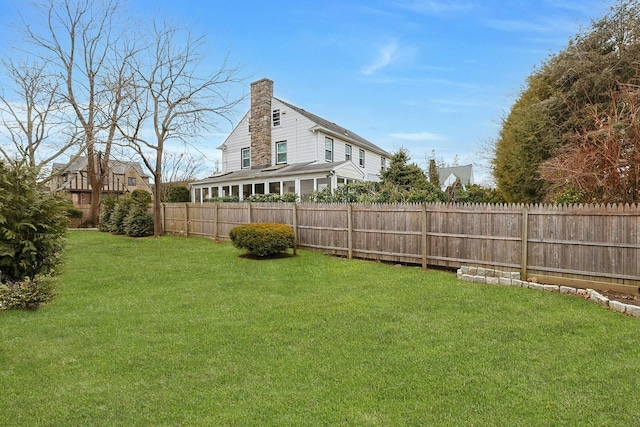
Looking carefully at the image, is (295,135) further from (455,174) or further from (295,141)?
(455,174)

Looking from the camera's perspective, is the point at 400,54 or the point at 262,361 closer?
the point at 262,361

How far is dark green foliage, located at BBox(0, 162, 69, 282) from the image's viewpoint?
20.5 ft

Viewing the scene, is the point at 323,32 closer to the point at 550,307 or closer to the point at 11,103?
the point at 550,307

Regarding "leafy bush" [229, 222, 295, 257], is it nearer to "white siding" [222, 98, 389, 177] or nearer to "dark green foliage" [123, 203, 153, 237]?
"dark green foliage" [123, 203, 153, 237]

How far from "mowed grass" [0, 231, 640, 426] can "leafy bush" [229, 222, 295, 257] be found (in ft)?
9.96

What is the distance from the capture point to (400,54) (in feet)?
41.9

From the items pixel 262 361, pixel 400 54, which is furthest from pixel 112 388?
pixel 400 54

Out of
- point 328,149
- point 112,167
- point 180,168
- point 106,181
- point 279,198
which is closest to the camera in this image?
point 279,198

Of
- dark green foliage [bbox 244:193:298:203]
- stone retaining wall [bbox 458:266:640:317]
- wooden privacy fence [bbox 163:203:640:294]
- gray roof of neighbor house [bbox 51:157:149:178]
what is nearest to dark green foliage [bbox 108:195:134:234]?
dark green foliage [bbox 244:193:298:203]

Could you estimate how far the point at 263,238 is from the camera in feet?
33.8

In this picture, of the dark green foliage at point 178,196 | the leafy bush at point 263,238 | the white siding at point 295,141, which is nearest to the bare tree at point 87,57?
the dark green foliage at point 178,196

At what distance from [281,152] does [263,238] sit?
13209 millimetres

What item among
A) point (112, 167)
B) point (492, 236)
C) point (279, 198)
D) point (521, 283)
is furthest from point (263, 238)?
point (112, 167)

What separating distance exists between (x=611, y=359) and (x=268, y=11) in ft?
39.7
